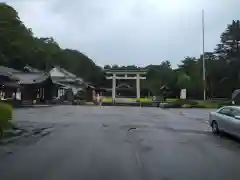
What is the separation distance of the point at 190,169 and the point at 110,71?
59.4 metres

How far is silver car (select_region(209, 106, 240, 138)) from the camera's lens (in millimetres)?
14531

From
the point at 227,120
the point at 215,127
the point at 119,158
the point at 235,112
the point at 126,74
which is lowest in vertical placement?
the point at 119,158

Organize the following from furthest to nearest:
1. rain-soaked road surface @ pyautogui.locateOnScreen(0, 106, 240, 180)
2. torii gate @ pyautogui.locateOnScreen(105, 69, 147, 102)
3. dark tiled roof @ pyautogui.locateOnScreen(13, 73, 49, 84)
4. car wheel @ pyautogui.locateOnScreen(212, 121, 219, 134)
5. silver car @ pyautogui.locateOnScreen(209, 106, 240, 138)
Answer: torii gate @ pyautogui.locateOnScreen(105, 69, 147, 102) → dark tiled roof @ pyautogui.locateOnScreen(13, 73, 49, 84) → car wheel @ pyautogui.locateOnScreen(212, 121, 219, 134) → silver car @ pyautogui.locateOnScreen(209, 106, 240, 138) → rain-soaked road surface @ pyautogui.locateOnScreen(0, 106, 240, 180)

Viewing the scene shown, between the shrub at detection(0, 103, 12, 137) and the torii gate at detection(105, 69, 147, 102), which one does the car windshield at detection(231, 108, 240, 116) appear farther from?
the torii gate at detection(105, 69, 147, 102)

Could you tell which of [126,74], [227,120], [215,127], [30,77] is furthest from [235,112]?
[126,74]

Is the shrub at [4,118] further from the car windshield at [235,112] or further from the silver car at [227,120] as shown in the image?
the car windshield at [235,112]

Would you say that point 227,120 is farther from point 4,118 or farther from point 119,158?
point 4,118

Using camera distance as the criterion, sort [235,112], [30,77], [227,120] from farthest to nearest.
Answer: [30,77] → [235,112] → [227,120]

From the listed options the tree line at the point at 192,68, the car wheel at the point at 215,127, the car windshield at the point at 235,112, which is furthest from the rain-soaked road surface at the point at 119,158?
the tree line at the point at 192,68

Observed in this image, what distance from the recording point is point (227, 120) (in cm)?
1555

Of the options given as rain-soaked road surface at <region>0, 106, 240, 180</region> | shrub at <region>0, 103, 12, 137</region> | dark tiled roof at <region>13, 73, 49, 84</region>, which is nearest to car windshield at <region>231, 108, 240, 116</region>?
rain-soaked road surface at <region>0, 106, 240, 180</region>

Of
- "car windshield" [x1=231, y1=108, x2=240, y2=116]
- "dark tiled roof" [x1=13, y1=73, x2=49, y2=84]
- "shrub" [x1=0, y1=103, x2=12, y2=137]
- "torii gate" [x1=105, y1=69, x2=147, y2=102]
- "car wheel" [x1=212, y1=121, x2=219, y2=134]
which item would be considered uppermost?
"torii gate" [x1=105, y1=69, x2=147, y2=102]

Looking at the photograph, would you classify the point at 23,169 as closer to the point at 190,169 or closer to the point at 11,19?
the point at 190,169

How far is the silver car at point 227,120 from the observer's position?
47.7ft
